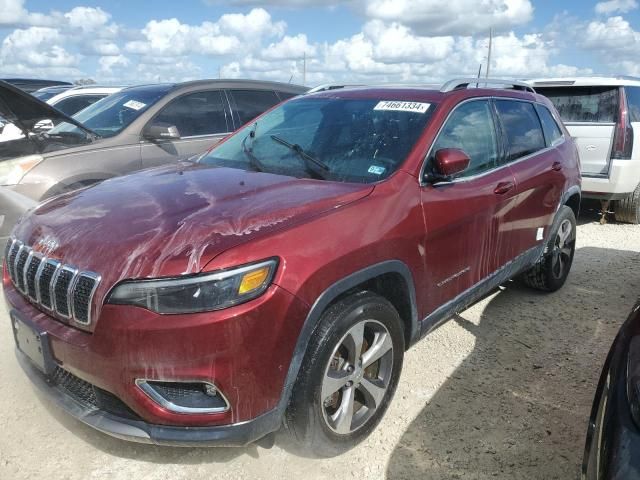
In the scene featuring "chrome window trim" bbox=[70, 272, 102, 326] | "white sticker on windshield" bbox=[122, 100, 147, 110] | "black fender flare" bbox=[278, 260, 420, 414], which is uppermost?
"white sticker on windshield" bbox=[122, 100, 147, 110]

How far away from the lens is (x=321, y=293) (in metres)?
2.22

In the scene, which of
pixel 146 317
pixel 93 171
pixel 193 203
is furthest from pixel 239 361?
pixel 93 171

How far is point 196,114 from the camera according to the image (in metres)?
5.97

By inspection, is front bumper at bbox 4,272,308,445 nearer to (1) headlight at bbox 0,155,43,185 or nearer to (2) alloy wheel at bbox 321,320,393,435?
(2) alloy wheel at bbox 321,320,393,435

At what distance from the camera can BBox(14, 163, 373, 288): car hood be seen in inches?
81.7

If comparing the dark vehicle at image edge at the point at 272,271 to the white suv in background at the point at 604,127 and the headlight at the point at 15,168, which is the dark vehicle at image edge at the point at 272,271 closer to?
the headlight at the point at 15,168

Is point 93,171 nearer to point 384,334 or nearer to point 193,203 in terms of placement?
point 193,203

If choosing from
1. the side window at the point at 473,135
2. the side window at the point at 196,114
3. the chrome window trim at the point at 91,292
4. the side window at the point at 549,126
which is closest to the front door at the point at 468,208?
the side window at the point at 473,135

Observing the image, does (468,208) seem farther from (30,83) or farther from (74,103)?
(30,83)

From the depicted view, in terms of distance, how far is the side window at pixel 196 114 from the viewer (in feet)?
18.7

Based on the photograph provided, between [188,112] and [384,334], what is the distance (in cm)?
412

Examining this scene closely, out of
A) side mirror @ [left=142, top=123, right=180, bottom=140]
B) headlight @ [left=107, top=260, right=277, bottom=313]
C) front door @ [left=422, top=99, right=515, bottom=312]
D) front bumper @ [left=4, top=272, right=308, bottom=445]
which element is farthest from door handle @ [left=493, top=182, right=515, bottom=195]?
side mirror @ [left=142, top=123, right=180, bottom=140]

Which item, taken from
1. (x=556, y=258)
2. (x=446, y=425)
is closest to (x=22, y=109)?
(x=446, y=425)

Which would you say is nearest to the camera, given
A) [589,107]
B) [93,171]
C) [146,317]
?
[146,317]
